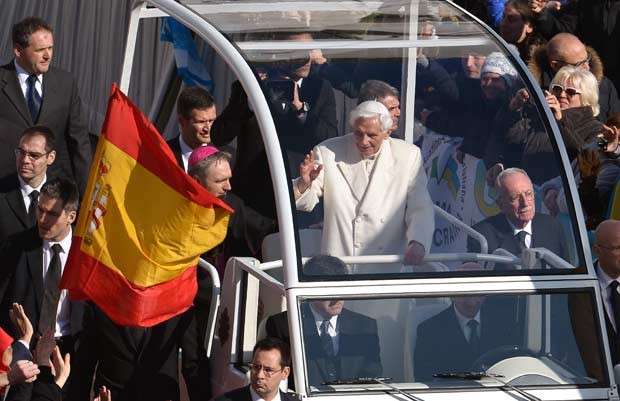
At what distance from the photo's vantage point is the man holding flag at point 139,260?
10.2 m

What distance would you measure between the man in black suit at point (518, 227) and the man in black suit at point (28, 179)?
3.13 metres

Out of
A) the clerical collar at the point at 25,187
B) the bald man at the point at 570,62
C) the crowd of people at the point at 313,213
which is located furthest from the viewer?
the bald man at the point at 570,62

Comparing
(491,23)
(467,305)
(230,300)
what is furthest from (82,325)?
(491,23)

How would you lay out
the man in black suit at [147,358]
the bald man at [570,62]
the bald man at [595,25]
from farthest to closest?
the bald man at [595,25] → the bald man at [570,62] → the man in black suit at [147,358]

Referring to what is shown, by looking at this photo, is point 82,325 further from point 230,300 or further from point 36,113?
point 36,113

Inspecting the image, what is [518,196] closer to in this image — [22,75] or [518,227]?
[518,227]

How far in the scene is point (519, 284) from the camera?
10031 mm

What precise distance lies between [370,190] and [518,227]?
87cm

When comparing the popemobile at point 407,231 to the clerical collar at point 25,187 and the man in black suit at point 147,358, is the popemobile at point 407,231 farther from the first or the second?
the clerical collar at point 25,187

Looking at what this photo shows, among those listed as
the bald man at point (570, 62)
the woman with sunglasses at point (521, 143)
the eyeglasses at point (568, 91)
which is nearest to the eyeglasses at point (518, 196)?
the woman with sunglasses at point (521, 143)

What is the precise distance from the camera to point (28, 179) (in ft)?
38.9

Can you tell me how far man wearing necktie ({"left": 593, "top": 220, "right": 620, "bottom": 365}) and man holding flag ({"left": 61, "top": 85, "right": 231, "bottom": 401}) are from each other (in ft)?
7.76

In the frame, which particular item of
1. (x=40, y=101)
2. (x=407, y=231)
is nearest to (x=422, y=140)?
(x=407, y=231)

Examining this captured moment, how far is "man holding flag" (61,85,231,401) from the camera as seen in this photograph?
1023 centimetres
